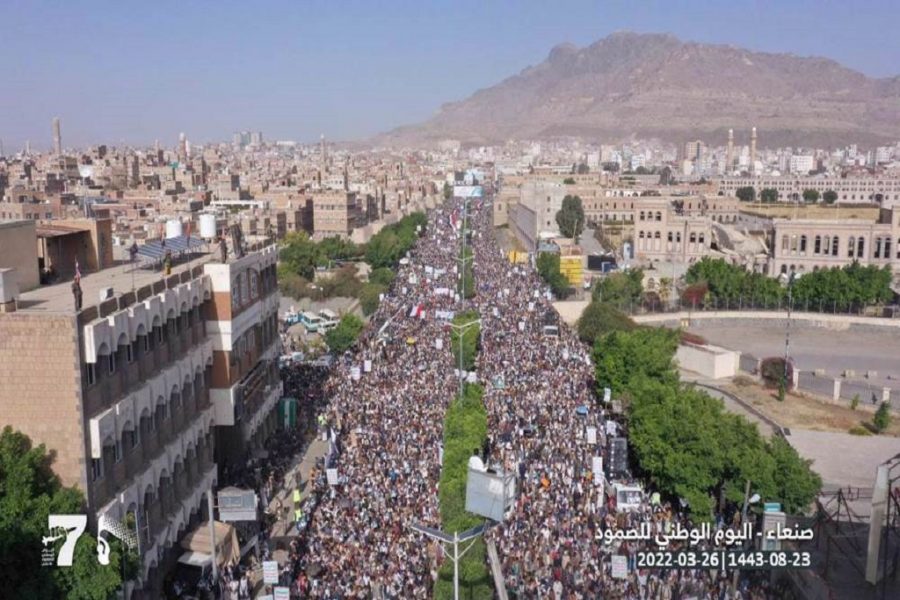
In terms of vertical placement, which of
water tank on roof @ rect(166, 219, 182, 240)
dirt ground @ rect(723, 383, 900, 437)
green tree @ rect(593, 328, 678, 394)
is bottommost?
dirt ground @ rect(723, 383, 900, 437)

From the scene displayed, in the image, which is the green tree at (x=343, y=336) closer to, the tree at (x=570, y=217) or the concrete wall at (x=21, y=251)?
the concrete wall at (x=21, y=251)

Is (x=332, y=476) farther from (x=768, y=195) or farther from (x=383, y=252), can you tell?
(x=768, y=195)

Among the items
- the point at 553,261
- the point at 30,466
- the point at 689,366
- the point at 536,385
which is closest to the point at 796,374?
the point at 689,366

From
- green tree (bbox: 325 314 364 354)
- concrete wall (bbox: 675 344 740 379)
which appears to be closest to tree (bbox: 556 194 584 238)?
concrete wall (bbox: 675 344 740 379)

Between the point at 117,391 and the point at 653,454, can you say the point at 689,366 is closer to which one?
the point at 653,454

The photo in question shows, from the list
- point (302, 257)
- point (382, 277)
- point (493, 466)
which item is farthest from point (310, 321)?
point (493, 466)

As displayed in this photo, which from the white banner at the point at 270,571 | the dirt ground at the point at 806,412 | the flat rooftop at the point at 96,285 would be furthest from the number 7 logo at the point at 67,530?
the dirt ground at the point at 806,412

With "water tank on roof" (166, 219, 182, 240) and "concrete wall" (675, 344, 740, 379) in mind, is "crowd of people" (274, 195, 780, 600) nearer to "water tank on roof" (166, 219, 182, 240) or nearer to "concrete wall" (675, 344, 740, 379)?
"concrete wall" (675, 344, 740, 379)
